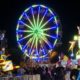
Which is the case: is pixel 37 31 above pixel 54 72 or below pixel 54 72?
above

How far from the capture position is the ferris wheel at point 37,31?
32.6 meters

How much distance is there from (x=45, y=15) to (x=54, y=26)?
1.54m

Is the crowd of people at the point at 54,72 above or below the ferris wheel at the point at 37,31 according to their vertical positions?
below

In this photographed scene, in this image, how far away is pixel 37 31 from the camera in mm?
33406

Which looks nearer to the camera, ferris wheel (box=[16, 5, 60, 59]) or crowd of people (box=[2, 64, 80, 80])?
crowd of people (box=[2, 64, 80, 80])

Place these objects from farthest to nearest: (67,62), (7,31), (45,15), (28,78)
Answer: (7,31), (45,15), (67,62), (28,78)

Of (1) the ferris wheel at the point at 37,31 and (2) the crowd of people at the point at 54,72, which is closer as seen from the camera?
(2) the crowd of people at the point at 54,72

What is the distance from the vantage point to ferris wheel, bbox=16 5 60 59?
107ft

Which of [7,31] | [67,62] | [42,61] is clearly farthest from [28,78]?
[7,31]

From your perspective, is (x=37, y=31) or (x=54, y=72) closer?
(x=54, y=72)

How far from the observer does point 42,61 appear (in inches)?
1243

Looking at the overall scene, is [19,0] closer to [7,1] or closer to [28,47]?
[7,1]

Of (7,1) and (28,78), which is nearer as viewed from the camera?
(28,78)

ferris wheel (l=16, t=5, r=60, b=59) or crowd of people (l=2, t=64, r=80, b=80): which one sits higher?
ferris wheel (l=16, t=5, r=60, b=59)
